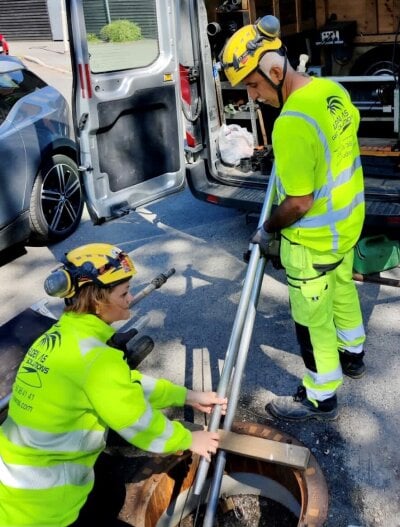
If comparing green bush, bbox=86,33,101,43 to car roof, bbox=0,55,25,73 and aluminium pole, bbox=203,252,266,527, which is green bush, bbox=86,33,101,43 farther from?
aluminium pole, bbox=203,252,266,527

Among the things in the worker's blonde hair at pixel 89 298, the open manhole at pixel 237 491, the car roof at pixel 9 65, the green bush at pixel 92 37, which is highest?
the green bush at pixel 92 37

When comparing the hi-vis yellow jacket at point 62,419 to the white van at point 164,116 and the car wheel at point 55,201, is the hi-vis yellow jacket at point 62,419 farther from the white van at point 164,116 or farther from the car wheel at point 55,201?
the car wheel at point 55,201

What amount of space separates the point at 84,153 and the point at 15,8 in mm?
17365

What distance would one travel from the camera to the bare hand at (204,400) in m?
2.46

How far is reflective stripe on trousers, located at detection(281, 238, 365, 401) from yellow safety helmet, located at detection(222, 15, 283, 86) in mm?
790

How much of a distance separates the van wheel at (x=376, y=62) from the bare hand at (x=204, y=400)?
4927mm

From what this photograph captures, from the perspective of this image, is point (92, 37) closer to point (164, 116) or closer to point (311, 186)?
point (164, 116)

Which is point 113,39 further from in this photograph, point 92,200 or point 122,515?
point 122,515

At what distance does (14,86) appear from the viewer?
532 centimetres

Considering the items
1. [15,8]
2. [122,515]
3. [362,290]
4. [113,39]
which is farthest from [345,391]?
[15,8]

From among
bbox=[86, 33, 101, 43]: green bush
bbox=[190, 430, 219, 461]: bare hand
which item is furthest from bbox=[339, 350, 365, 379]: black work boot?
bbox=[86, 33, 101, 43]: green bush

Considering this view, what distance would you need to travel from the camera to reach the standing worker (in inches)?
95.9

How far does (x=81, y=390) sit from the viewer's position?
1951 mm

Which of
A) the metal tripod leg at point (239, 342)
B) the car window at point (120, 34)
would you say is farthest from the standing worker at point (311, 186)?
the car window at point (120, 34)
